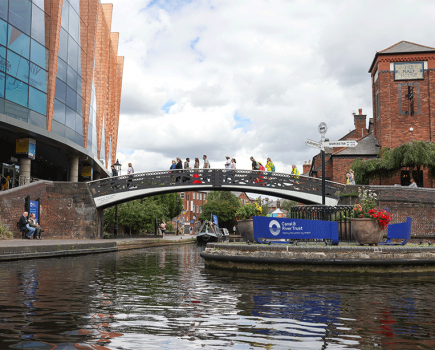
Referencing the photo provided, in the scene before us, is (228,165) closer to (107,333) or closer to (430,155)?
(430,155)

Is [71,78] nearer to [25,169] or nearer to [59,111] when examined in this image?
Answer: [59,111]

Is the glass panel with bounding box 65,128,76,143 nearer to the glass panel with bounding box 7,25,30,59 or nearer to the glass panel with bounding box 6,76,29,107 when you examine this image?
the glass panel with bounding box 6,76,29,107

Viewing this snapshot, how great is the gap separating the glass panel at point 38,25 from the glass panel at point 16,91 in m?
3.32

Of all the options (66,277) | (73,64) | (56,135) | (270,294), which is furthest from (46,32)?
(270,294)

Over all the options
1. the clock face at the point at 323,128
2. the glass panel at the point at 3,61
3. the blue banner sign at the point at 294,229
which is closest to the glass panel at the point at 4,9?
the glass panel at the point at 3,61

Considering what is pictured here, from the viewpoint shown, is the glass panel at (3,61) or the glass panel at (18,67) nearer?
the glass panel at (3,61)

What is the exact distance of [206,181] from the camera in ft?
92.4

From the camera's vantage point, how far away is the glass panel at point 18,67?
23531mm

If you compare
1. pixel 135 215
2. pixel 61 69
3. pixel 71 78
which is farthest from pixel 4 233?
pixel 135 215

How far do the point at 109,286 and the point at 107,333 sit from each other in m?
3.95

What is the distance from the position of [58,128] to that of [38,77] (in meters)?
3.64

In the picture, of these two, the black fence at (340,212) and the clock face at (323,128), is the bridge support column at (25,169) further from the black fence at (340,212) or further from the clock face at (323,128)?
the clock face at (323,128)

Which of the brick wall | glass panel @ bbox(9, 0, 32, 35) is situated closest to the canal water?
the brick wall

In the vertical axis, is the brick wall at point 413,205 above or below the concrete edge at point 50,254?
above
